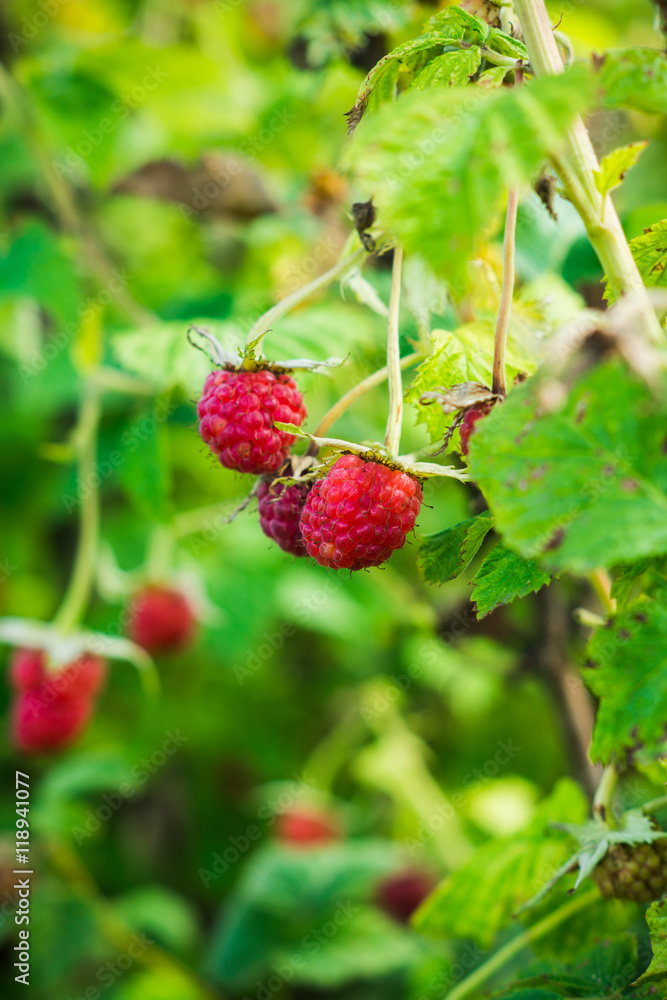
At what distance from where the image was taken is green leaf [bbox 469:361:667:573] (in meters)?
0.39

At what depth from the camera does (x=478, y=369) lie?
0.60 m

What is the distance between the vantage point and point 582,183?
1.56ft

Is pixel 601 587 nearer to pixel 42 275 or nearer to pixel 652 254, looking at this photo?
pixel 652 254

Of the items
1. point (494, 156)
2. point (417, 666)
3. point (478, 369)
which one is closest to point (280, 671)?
point (417, 666)

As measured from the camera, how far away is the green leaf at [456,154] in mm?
355

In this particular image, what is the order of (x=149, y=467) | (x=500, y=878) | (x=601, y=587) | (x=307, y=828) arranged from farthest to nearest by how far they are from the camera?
(x=307, y=828)
(x=149, y=467)
(x=500, y=878)
(x=601, y=587)

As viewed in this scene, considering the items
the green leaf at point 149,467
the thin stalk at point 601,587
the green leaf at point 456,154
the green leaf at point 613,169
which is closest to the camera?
the green leaf at point 456,154

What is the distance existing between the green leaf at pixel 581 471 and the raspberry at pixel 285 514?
7.9 inches

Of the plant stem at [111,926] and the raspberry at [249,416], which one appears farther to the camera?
the plant stem at [111,926]

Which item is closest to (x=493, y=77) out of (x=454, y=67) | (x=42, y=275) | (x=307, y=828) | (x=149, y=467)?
(x=454, y=67)

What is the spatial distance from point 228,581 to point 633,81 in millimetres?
1360

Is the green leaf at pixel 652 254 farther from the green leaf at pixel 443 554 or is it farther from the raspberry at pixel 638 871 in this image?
the raspberry at pixel 638 871

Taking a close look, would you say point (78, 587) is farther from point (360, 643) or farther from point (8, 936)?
point (8, 936)

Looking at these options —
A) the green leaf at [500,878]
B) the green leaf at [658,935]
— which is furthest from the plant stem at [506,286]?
the green leaf at [500,878]
